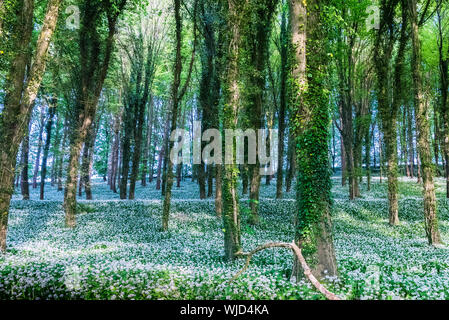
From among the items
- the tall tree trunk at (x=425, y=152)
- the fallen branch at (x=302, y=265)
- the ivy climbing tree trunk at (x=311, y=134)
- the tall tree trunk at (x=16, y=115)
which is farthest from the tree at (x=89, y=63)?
the tall tree trunk at (x=425, y=152)

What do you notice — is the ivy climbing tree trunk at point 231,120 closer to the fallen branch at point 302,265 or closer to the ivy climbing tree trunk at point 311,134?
the ivy climbing tree trunk at point 311,134

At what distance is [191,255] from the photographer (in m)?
11.2

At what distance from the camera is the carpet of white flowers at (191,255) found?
6074 mm

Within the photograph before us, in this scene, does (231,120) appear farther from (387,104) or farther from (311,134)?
(387,104)

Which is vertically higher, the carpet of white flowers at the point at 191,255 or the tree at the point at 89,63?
the tree at the point at 89,63

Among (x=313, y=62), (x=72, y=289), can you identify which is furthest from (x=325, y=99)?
(x=72, y=289)

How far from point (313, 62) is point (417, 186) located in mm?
31707

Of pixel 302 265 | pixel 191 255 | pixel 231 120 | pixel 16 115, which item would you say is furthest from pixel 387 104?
pixel 16 115

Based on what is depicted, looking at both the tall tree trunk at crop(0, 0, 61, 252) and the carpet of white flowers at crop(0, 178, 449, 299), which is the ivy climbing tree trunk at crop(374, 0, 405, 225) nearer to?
the carpet of white flowers at crop(0, 178, 449, 299)

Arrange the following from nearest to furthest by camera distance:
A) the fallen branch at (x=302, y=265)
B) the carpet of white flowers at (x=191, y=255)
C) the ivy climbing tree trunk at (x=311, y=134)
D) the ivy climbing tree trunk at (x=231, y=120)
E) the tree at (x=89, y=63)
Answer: the fallen branch at (x=302, y=265) → the carpet of white flowers at (x=191, y=255) → the ivy climbing tree trunk at (x=311, y=134) → the ivy climbing tree trunk at (x=231, y=120) → the tree at (x=89, y=63)
